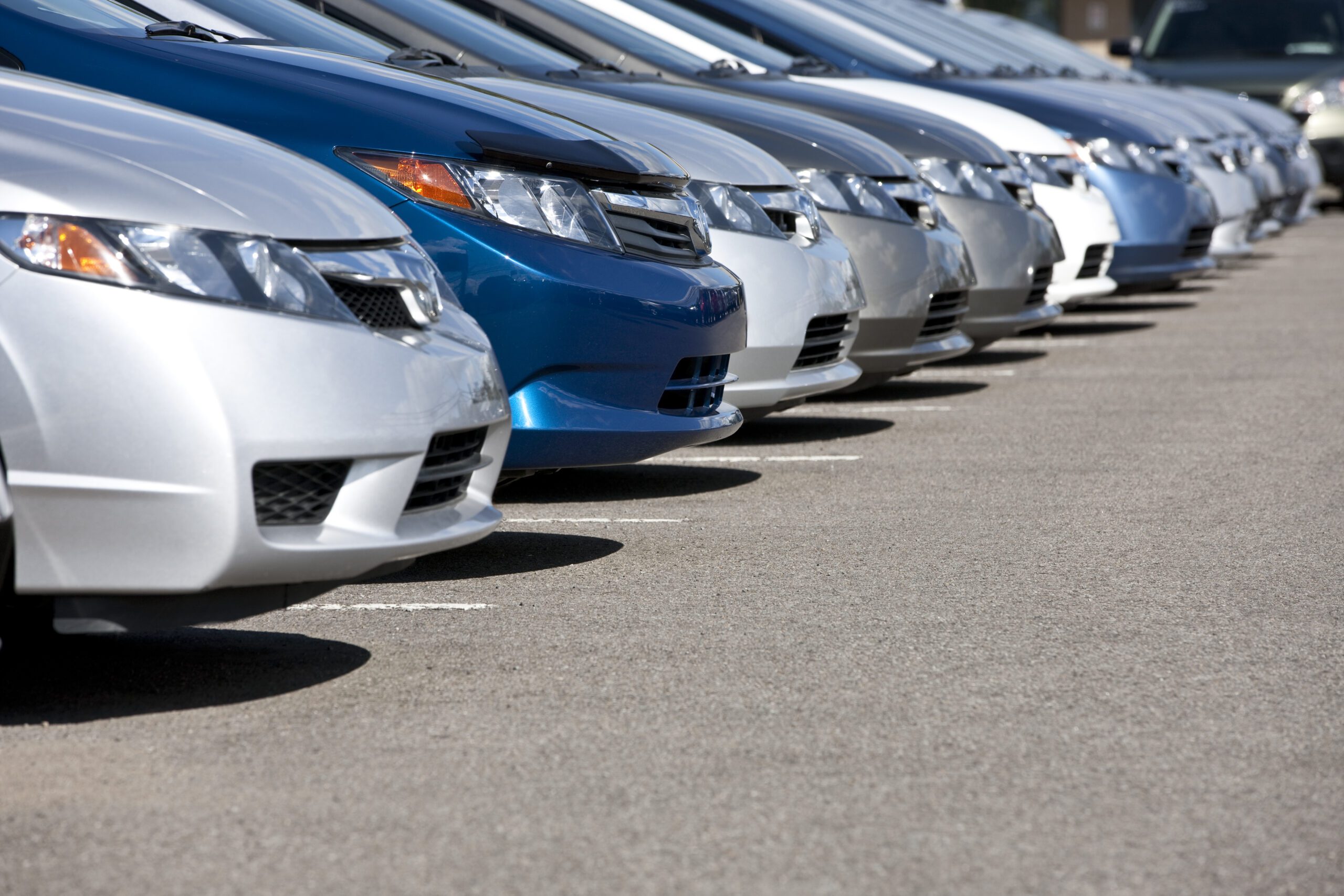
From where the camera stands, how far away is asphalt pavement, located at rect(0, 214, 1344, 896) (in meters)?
2.88

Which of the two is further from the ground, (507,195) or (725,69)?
(725,69)

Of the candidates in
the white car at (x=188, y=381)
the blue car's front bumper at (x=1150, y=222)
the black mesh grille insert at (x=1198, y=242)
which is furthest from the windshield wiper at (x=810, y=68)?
the white car at (x=188, y=381)

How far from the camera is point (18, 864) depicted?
2.84 meters

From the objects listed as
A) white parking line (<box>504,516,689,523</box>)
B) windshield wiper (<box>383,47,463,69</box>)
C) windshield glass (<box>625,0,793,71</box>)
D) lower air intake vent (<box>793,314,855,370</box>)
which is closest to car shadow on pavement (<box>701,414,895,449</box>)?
lower air intake vent (<box>793,314,855,370</box>)

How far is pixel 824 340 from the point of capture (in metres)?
6.65

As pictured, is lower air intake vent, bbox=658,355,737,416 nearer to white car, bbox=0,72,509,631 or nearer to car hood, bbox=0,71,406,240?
car hood, bbox=0,71,406,240

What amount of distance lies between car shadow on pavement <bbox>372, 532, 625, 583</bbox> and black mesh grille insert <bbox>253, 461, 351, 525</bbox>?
1.24 meters

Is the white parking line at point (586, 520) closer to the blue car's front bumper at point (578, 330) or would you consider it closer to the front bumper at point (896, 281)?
the blue car's front bumper at point (578, 330)

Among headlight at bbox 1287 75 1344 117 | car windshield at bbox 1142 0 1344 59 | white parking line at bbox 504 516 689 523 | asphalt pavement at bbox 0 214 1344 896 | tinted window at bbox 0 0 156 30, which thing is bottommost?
white parking line at bbox 504 516 689 523

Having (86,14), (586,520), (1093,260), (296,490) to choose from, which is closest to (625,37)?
(1093,260)

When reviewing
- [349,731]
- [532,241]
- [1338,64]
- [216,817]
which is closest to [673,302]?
[532,241]

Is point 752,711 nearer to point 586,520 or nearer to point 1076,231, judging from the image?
point 586,520

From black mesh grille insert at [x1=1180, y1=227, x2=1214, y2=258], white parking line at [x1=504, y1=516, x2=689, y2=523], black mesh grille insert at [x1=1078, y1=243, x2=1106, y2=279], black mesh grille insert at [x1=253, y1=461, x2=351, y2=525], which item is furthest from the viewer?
black mesh grille insert at [x1=1180, y1=227, x2=1214, y2=258]

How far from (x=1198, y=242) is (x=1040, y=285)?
3310mm
